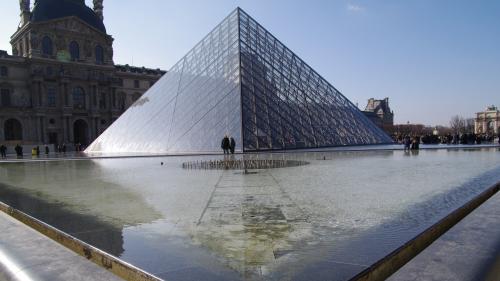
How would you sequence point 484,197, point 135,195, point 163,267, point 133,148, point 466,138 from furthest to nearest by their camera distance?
point 466,138
point 133,148
point 135,195
point 484,197
point 163,267

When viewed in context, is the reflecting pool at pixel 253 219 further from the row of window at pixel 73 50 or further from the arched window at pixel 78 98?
the row of window at pixel 73 50

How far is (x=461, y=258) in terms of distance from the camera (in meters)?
2.29

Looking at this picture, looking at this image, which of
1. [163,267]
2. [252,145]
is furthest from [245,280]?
[252,145]

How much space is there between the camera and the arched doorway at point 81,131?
5784 cm

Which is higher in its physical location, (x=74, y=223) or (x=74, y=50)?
(x=74, y=50)

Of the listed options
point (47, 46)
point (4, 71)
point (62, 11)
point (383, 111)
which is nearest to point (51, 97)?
point (4, 71)

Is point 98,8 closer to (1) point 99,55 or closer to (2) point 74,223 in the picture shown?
(1) point 99,55

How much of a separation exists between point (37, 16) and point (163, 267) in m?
63.8

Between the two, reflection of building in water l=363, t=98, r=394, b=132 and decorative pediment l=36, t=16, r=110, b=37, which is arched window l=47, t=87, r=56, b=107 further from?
reflection of building in water l=363, t=98, r=394, b=132

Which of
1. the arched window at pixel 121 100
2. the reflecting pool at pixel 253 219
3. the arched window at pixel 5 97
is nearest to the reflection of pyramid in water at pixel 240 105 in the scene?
the reflecting pool at pixel 253 219

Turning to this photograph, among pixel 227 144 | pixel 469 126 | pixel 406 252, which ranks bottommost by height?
pixel 406 252

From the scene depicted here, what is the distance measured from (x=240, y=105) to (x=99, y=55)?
158 ft

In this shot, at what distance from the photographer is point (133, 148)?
2281 centimetres

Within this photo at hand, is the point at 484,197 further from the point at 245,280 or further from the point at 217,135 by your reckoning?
the point at 217,135
